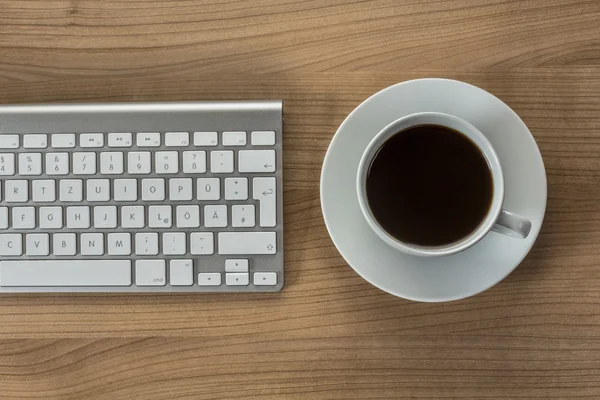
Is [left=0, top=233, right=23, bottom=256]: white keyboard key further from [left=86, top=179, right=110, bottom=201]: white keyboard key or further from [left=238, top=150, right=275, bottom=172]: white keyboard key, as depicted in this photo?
[left=238, top=150, right=275, bottom=172]: white keyboard key

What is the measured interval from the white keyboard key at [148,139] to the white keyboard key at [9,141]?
120 mm

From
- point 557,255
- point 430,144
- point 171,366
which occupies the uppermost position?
point 430,144

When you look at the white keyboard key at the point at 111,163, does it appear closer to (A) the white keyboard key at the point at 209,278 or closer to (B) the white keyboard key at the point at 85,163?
(B) the white keyboard key at the point at 85,163

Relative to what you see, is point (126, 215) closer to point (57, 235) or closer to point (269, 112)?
point (57, 235)

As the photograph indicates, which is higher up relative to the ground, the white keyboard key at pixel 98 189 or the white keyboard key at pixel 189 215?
the white keyboard key at pixel 98 189

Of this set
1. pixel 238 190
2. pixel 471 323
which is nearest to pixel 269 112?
pixel 238 190

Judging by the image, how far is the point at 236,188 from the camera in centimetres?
55

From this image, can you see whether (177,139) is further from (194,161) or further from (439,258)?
(439,258)

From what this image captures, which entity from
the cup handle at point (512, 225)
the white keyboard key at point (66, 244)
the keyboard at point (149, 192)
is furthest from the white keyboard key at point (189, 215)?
the cup handle at point (512, 225)

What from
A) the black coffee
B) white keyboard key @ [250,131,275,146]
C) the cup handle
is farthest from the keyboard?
the cup handle

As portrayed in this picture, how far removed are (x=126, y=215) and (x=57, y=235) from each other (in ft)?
0.24

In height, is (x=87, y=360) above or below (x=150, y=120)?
below

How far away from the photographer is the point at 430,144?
1.68 feet

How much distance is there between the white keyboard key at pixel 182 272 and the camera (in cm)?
55
